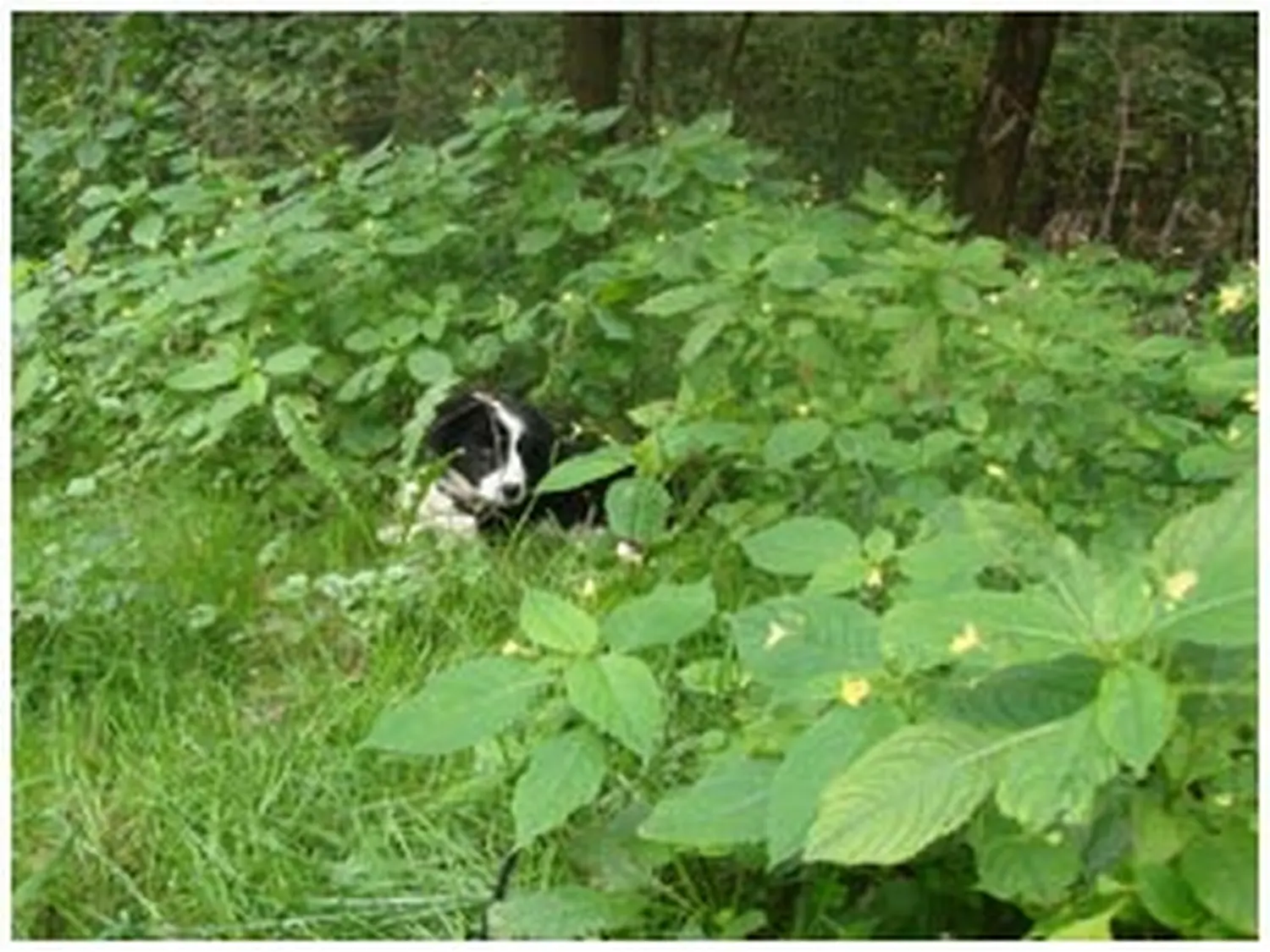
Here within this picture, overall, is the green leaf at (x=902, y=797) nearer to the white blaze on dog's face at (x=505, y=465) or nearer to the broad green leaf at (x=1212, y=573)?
the broad green leaf at (x=1212, y=573)

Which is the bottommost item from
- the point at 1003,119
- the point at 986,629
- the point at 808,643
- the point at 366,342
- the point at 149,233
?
the point at 1003,119

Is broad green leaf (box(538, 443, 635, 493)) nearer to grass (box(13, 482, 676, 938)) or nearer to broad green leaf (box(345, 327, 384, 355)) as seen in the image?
grass (box(13, 482, 676, 938))

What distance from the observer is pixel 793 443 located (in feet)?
8.18

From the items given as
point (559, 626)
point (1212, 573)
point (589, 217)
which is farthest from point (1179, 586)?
point (589, 217)

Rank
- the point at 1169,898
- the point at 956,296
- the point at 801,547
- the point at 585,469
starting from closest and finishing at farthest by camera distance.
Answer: the point at 1169,898 → the point at 801,547 → the point at 585,469 → the point at 956,296

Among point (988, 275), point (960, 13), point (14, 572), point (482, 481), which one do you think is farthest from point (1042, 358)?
point (960, 13)

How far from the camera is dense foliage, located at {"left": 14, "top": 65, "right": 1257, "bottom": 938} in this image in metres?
1.30

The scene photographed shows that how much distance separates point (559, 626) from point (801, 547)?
Result: 0.89 feet

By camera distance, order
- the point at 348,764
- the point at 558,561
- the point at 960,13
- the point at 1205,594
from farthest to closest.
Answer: the point at 960,13 < the point at 558,561 < the point at 348,764 < the point at 1205,594

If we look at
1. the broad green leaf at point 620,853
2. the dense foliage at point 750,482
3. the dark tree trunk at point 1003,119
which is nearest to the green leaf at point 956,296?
the dense foliage at point 750,482

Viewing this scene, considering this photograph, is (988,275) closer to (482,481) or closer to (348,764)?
(482,481)

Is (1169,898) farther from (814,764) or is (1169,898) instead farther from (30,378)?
(30,378)

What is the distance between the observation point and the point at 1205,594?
1255 millimetres

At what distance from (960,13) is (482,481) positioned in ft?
13.2
